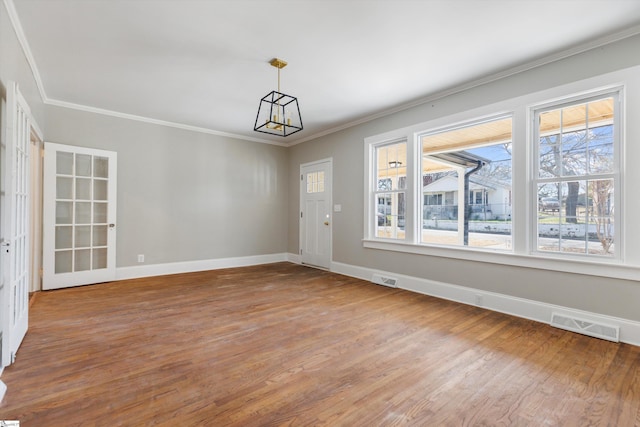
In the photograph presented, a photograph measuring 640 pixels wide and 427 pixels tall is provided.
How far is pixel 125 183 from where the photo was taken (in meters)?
4.95

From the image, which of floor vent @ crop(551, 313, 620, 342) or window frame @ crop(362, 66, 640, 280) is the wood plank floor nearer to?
floor vent @ crop(551, 313, 620, 342)

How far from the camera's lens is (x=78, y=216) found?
14.8ft

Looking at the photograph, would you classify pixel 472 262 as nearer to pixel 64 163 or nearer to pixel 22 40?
pixel 22 40

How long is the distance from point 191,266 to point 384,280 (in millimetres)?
3491

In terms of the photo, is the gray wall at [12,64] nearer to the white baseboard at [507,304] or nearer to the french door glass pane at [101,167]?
the french door glass pane at [101,167]

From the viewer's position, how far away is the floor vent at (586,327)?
8.78 ft

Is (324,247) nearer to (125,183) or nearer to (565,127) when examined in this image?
(125,183)

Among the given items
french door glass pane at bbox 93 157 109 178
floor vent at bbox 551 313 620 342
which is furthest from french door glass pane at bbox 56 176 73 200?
floor vent at bbox 551 313 620 342

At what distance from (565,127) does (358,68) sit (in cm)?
223

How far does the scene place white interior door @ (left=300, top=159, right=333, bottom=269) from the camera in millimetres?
5887

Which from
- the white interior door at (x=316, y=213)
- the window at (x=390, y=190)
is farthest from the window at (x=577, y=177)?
the white interior door at (x=316, y=213)

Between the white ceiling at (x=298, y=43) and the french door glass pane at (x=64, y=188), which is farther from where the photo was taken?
the french door glass pane at (x=64, y=188)

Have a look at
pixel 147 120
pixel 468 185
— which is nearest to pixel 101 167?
pixel 147 120

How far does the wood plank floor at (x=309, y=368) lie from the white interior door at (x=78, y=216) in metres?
0.85
